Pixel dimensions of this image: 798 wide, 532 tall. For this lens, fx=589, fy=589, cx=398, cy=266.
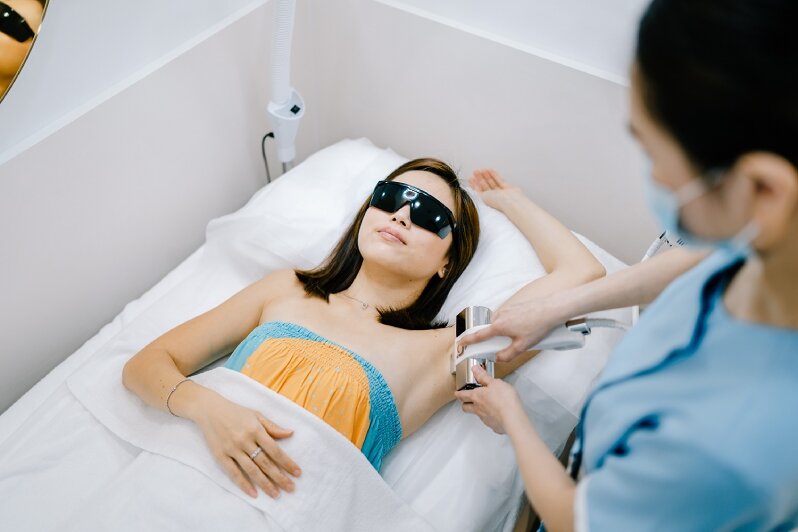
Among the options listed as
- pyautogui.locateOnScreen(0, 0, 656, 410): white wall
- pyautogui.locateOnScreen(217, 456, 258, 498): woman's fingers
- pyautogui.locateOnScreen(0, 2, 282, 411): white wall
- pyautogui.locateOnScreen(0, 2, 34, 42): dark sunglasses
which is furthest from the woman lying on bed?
pyautogui.locateOnScreen(0, 2, 34, 42): dark sunglasses

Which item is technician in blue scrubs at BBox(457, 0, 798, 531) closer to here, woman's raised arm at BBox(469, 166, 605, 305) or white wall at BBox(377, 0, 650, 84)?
woman's raised arm at BBox(469, 166, 605, 305)

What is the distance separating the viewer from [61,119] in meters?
1.32

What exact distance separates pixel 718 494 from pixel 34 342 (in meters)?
1.50

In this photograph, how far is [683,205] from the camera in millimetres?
570

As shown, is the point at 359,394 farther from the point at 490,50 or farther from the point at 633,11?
the point at 633,11

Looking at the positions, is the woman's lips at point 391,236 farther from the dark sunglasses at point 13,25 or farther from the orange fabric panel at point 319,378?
the dark sunglasses at point 13,25

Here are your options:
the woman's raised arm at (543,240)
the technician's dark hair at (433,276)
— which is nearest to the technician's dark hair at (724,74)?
the woman's raised arm at (543,240)

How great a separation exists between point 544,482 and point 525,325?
30 centimetres

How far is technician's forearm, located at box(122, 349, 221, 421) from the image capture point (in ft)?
3.87

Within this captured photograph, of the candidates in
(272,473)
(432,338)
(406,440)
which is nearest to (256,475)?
(272,473)

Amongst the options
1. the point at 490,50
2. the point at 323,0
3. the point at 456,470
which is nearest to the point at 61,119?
the point at 323,0

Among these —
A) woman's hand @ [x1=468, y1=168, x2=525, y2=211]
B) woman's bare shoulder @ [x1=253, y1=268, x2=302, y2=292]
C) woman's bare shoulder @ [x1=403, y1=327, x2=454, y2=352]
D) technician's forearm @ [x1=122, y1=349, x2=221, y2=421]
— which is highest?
woman's hand @ [x1=468, y1=168, x2=525, y2=211]

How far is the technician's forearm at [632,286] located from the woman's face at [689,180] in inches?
16.3

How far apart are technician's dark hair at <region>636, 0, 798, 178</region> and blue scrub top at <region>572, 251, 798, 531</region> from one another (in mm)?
219
